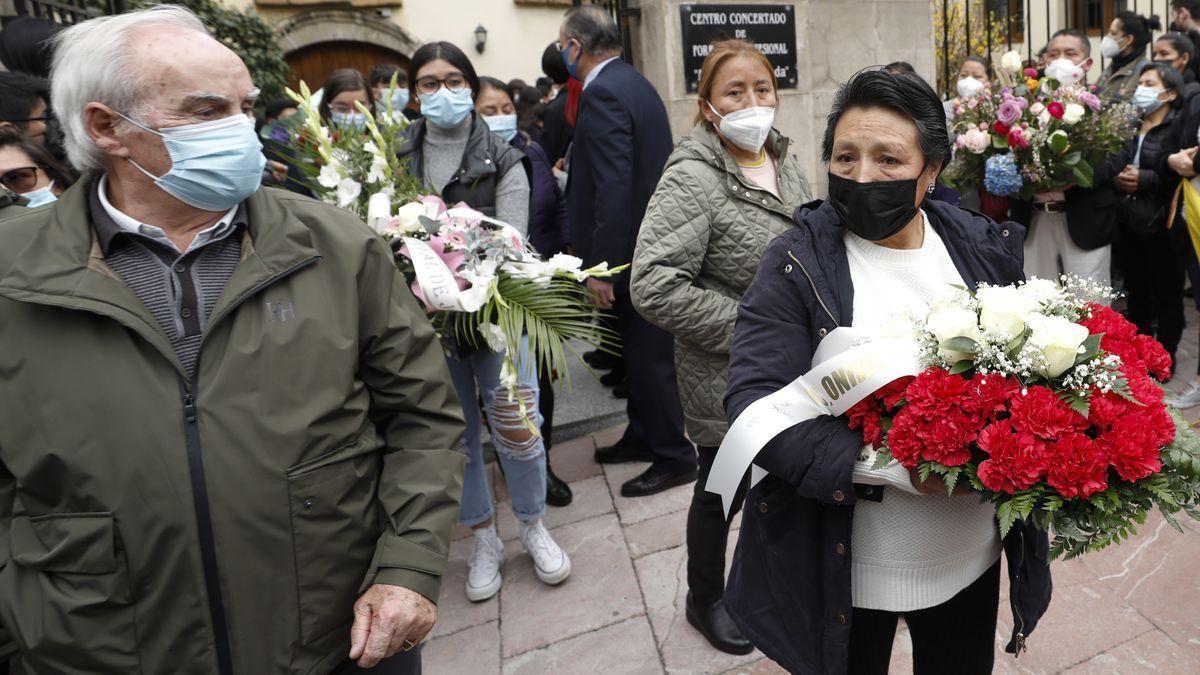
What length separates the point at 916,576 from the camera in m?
1.80

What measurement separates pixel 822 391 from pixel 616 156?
7.72ft

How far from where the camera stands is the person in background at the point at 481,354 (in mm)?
3285

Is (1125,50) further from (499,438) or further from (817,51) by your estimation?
(499,438)

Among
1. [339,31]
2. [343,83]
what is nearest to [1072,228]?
[343,83]

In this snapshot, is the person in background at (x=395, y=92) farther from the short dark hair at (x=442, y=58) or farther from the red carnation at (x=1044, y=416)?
the red carnation at (x=1044, y=416)

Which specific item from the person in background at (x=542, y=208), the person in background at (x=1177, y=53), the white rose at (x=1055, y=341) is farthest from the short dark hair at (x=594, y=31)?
the person in background at (x=1177, y=53)

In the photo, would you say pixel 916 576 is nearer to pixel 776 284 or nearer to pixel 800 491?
pixel 800 491

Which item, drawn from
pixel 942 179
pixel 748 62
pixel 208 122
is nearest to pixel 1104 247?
pixel 942 179

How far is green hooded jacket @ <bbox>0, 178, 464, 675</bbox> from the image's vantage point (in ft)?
4.89

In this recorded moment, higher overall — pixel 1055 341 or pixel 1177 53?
pixel 1177 53

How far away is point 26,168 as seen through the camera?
8.80 ft

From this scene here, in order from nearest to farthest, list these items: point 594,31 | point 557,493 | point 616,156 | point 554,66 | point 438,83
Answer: point 438,83 < point 616,156 < point 594,31 < point 557,493 < point 554,66

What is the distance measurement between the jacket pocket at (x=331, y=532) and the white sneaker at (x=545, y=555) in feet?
5.71

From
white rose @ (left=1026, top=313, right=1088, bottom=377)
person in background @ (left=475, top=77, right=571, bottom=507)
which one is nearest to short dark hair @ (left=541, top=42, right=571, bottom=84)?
person in background @ (left=475, top=77, right=571, bottom=507)
